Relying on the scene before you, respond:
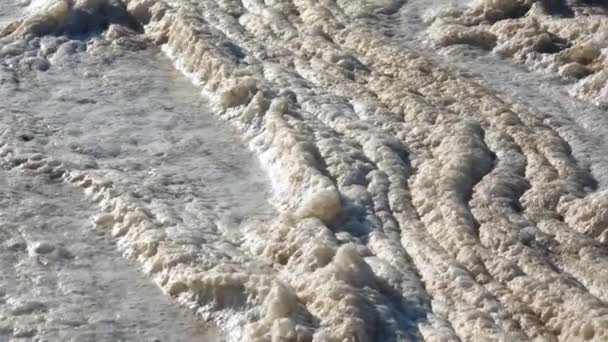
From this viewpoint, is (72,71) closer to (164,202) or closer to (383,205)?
(164,202)

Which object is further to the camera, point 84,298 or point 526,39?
point 526,39

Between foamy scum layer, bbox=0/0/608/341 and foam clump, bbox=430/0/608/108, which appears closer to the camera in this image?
→ foamy scum layer, bbox=0/0/608/341

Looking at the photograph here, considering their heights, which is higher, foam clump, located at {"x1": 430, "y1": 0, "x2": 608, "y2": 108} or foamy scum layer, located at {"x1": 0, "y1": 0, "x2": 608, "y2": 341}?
foam clump, located at {"x1": 430, "y1": 0, "x2": 608, "y2": 108}

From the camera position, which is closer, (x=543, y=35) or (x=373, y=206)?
(x=373, y=206)

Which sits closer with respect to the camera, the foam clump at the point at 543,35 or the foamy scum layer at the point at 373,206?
the foamy scum layer at the point at 373,206

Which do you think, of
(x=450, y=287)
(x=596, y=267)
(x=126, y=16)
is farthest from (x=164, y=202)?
(x=126, y=16)

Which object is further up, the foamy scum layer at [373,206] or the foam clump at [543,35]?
the foam clump at [543,35]

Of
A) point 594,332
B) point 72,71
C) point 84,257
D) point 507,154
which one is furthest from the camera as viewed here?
point 72,71

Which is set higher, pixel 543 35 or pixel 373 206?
pixel 543 35
